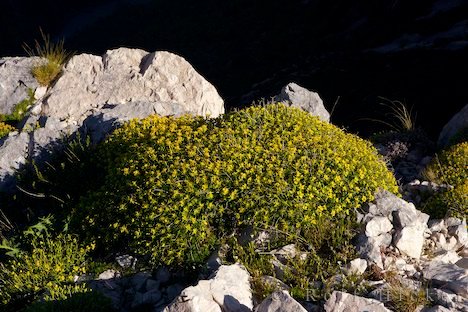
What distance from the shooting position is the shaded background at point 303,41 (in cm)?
1712

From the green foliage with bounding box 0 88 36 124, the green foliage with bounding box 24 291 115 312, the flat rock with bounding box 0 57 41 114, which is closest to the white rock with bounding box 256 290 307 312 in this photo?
the green foliage with bounding box 24 291 115 312

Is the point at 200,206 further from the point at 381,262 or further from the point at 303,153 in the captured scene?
the point at 381,262

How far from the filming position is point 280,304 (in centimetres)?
498

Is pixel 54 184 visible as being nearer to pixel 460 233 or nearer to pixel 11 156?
pixel 11 156

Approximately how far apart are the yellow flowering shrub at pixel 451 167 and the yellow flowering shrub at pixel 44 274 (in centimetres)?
570

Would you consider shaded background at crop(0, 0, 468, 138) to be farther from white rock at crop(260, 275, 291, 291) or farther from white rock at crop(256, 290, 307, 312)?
white rock at crop(256, 290, 307, 312)

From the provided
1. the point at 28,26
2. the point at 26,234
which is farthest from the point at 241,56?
the point at 26,234

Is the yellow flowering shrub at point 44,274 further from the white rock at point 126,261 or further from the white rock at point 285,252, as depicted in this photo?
the white rock at point 285,252

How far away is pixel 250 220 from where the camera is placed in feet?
21.1

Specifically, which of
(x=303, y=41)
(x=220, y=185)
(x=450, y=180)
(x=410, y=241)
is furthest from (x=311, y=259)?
(x=303, y=41)

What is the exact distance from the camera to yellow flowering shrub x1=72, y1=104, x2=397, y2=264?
6.40 meters

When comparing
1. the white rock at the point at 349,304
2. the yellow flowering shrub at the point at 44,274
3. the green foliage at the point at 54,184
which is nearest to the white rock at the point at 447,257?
the white rock at the point at 349,304

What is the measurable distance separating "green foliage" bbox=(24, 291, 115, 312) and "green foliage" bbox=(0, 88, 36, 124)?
19.4 ft

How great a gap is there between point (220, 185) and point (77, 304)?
216cm
